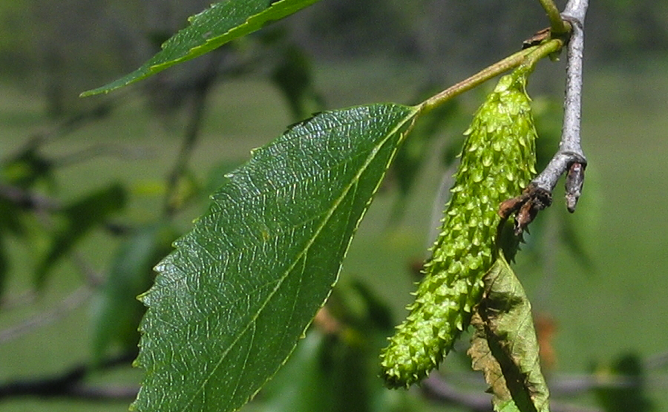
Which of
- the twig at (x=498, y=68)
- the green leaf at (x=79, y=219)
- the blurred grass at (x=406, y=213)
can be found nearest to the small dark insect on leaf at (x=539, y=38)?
the twig at (x=498, y=68)

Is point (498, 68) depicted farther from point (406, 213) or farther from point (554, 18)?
point (406, 213)

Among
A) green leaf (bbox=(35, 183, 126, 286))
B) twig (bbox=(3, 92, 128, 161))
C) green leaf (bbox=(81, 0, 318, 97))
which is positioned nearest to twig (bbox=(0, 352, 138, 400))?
green leaf (bbox=(35, 183, 126, 286))

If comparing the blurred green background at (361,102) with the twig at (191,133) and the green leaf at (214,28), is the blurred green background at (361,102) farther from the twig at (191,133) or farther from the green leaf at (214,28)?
the green leaf at (214,28)

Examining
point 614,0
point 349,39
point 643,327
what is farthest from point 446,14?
point 643,327

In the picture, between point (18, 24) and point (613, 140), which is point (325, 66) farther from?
point (613, 140)

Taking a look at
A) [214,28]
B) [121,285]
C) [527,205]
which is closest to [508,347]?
[527,205]

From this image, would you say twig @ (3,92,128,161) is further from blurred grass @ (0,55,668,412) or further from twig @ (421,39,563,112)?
twig @ (421,39,563,112)
